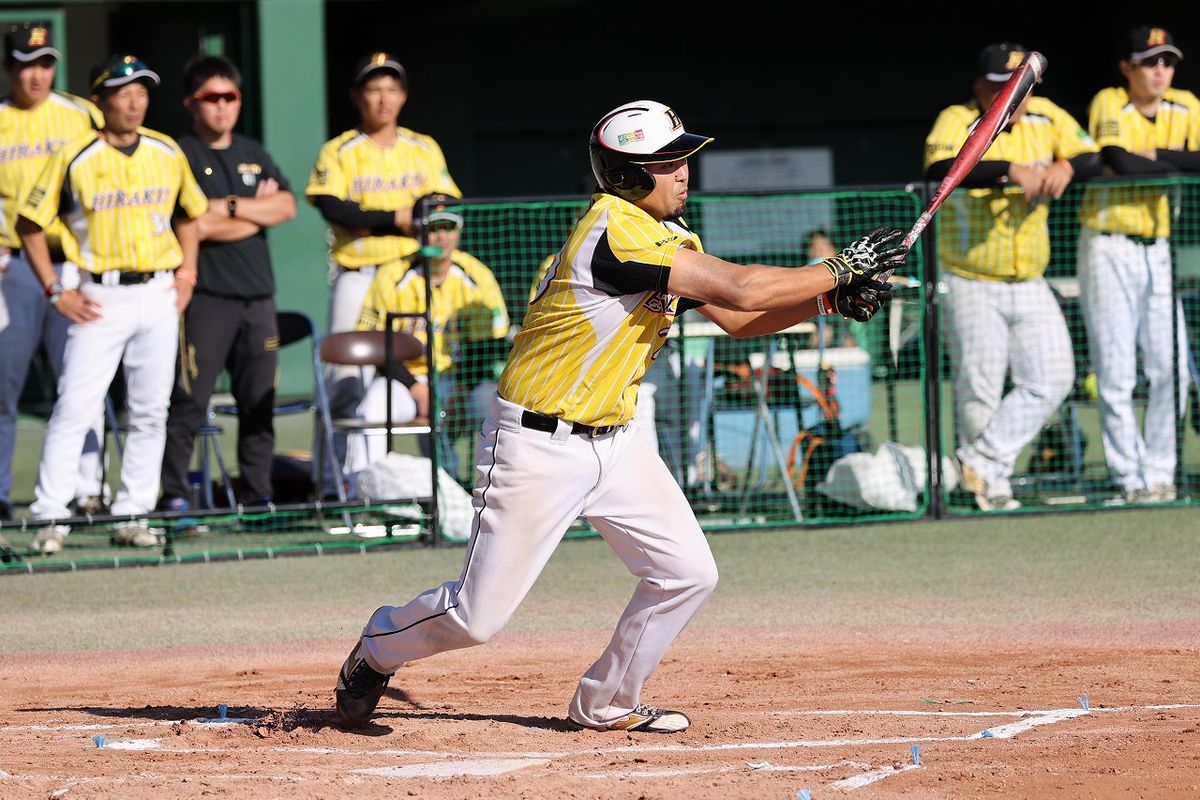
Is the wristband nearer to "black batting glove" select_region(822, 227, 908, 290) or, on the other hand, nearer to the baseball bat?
"black batting glove" select_region(822, 227, 908, 290)

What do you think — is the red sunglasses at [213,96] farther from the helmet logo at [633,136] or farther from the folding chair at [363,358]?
the helmet logo at [633,136]

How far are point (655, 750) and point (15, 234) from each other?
5.98 meters

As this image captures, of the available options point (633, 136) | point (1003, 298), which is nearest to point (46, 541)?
point (633, 136)

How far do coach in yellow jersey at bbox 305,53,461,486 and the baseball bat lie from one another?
4.90 m

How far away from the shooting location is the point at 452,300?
9.94 meters

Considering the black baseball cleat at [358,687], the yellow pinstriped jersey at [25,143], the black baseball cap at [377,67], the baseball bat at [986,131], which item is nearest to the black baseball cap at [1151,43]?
the black baseball cap at [377,67]

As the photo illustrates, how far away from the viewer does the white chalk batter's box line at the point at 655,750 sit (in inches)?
193

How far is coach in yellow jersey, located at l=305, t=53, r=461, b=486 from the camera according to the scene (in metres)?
10.1

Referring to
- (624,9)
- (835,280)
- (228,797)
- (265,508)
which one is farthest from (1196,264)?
(228,797)

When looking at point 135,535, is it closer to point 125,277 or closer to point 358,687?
point 125,277

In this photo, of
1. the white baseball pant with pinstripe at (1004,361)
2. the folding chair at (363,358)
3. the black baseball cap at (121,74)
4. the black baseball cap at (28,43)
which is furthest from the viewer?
the white baseball pant with pinstripe at (1004,361)

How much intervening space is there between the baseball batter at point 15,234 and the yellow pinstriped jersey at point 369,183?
1351mm

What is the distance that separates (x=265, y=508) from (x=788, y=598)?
2888mm

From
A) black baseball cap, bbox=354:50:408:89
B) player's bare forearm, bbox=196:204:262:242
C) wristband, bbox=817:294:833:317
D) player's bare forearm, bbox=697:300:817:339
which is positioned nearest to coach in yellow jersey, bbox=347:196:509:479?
player's bare forearm, bbox=196:204:262:242
